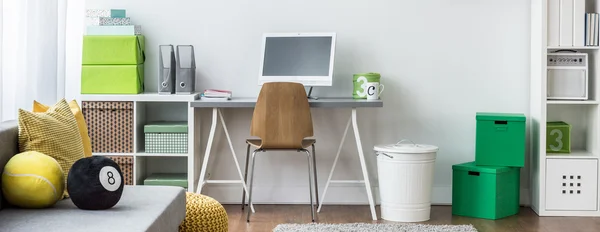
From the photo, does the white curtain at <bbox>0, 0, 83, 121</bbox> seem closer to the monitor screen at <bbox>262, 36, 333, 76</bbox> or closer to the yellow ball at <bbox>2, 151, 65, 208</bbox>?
the yellow ball at <bbox>2, 151, 65, 208</bbox>

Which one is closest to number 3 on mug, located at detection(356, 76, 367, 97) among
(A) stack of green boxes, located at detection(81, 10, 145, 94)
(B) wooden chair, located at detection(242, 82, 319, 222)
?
(B) wooden chair, located at detection(242, 82, 319, 222)

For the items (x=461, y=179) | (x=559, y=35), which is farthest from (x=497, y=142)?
(x=559, y=35)

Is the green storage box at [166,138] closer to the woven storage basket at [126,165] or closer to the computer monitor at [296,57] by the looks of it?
the woven storage basket at [126,165]

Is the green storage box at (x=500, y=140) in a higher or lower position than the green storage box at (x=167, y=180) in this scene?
higher

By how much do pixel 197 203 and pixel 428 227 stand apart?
1557 millimetres

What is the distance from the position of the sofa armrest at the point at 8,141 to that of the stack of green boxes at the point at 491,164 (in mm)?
2865

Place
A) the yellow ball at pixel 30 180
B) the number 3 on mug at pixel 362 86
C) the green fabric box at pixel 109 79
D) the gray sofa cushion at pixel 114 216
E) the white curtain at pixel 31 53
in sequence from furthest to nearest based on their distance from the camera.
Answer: the number 3 on mug at pixel 362 86 → the green fabric box at pixel 109 79 → the white curtain at pixel 31 53 → the yellow ball at pixel 30 180 → the gray sofa cushion at pixel 114 216

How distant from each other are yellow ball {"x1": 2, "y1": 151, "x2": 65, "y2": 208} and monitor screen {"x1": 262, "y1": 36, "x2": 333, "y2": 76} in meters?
2.35

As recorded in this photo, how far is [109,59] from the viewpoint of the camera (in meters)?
5.21

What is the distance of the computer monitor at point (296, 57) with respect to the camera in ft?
17.4

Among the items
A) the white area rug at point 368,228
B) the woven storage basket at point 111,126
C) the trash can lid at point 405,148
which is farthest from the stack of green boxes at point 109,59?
the trash can lid at point 405,148

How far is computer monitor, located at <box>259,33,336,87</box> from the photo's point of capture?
17.4ft

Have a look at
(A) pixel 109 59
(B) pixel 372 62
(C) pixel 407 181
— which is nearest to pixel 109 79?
(A) pixel 109 59

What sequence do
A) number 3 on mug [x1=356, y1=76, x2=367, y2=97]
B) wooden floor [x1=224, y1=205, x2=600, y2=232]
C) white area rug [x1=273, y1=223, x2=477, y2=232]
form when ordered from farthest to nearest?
number 3 on mug [x1=356, y1=76, x2=367, y2=97] → wooden floor [x1=224, y1=205, x2=600, y2=232] → white area rug [x1=273, y1=223, x2=477, y2=232]
